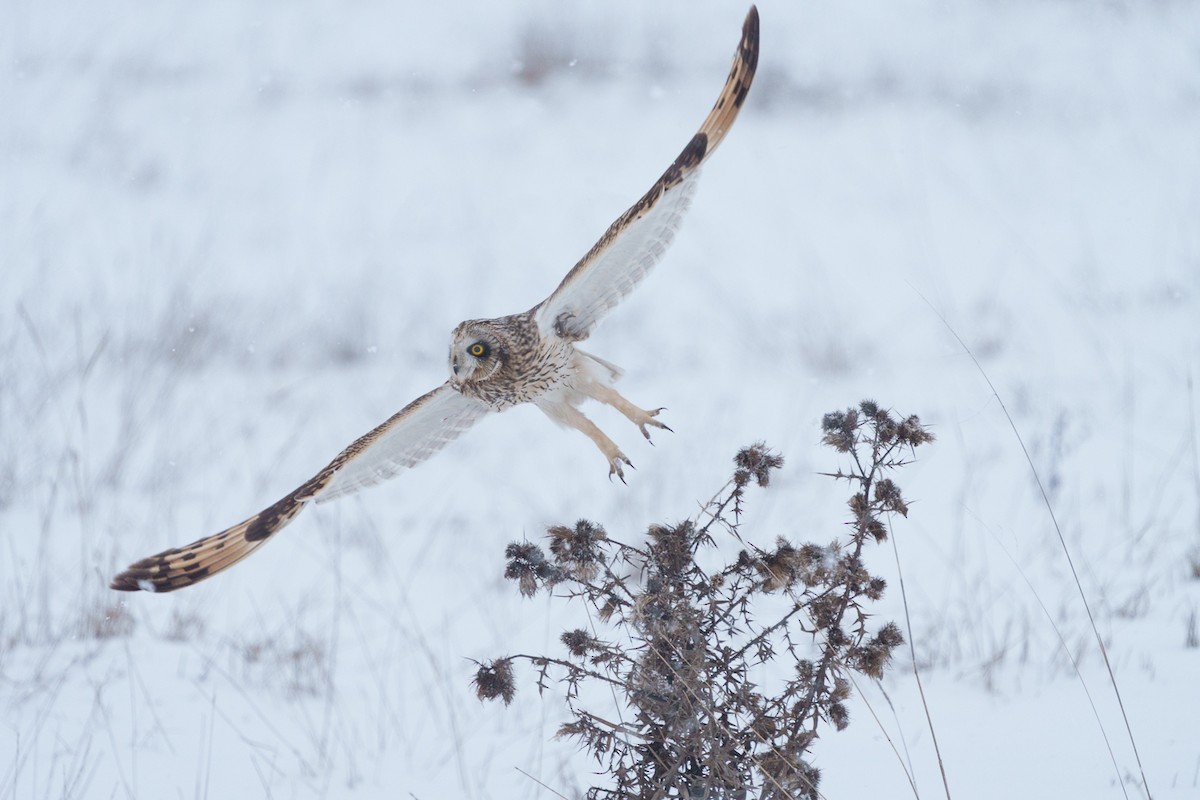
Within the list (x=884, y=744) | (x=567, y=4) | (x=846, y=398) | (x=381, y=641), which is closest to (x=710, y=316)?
(x=846, y=398)

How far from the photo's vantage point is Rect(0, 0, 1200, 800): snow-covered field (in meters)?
3.32

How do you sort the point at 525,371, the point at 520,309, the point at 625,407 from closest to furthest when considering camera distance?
the point at 625,407 → the point at 525,371 → the point at 520,309

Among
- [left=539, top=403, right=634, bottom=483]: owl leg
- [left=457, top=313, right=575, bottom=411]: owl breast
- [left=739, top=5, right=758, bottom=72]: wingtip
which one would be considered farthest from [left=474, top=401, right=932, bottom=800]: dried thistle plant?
A: [left=739, top=5, right=758, bottom=72]: wingtip

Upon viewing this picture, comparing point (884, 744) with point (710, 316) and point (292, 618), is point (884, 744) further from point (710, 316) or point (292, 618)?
point (710, 316)

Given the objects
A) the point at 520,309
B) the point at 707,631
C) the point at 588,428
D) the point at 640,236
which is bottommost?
the point at 707,631

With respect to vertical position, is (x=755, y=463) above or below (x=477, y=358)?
below

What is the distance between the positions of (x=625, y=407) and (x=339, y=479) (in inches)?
24.2

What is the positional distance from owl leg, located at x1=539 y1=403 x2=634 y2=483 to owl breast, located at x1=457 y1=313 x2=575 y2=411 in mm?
45

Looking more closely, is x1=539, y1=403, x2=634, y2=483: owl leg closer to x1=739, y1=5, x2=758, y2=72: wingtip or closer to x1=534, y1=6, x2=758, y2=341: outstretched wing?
x1=534, y1=6, x2=758, y2=341: outstretched wing

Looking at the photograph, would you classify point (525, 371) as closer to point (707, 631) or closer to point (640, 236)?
point (640, 236)

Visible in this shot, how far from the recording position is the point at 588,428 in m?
2.07

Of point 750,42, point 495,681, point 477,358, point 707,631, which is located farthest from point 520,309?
point 495,681

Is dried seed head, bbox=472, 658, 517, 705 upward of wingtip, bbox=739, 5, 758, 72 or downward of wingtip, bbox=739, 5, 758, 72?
downward

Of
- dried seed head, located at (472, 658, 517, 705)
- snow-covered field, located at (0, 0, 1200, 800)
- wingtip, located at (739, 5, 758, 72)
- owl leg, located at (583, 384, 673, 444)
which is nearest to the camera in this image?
dried seed head, located at (472, 658, 517, 705)
